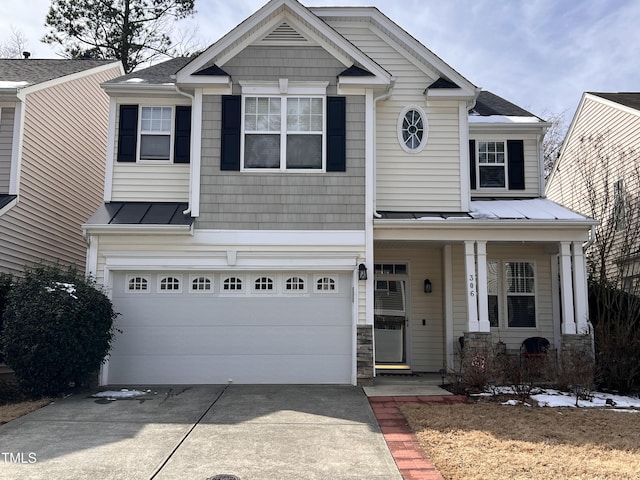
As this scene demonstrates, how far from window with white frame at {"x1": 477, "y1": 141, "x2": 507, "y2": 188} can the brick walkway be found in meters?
5.66

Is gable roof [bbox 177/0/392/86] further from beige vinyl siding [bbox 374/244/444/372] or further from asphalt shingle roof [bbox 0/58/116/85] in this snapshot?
asphalt shingle roof [bbox 0/58/116/85]

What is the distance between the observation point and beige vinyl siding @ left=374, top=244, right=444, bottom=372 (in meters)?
11.9

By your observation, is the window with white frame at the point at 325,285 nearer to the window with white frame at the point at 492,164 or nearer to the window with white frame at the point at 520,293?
the window with white frame at the point at 520,293

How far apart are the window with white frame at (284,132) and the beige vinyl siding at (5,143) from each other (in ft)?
15.9

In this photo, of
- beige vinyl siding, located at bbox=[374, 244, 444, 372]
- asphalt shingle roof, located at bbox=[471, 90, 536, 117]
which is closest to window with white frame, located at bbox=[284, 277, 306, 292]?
beige vinyl siding, located at bbox=[374, 244, 444, 372]

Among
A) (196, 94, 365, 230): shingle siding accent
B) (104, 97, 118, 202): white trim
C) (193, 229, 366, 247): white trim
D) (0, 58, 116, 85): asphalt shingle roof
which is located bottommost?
(193, 229, 366, 247): white trim

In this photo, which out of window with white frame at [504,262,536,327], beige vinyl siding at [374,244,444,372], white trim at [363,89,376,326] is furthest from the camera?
window with white frame at [504,262,536,327]

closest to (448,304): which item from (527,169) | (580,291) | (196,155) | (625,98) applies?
(580,291)

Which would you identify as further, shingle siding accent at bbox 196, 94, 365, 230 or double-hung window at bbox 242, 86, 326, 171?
double-hung window at bbox 242, 86, 326, 171

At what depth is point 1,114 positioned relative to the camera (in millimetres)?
11281

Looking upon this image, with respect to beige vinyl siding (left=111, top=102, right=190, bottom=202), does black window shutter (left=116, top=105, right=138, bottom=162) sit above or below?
above

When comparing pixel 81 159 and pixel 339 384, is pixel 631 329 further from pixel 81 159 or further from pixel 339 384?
pixel 81 159

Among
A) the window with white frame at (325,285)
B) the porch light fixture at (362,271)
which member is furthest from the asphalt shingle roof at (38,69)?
the porch light fixture at (362,271)

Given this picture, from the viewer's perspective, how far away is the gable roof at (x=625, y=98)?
48.4 ft
